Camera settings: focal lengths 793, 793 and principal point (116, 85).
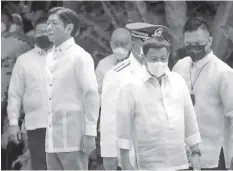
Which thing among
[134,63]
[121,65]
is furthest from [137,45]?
[121,65]

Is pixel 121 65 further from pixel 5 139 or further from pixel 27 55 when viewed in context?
pixel 5 139

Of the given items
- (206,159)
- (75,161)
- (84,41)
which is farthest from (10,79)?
(206,159)

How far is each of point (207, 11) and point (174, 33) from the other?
0.35 m

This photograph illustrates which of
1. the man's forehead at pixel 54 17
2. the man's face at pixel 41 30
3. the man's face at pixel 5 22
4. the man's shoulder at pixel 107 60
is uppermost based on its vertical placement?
the man's face at pixel 5 22

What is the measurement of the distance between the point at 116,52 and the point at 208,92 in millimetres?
882

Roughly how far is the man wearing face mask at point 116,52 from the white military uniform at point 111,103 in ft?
1.09

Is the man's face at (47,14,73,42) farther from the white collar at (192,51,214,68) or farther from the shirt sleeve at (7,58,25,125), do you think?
the white collar at (192,51,214,68)

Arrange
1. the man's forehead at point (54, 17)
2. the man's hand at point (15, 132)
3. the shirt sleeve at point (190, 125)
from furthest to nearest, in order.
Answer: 1. the man's hand at point (15, 132)
2. the man's forehead at point (54, 17)
3. the shirt sleeve at point (190, 125)

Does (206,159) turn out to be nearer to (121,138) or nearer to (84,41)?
(121,138)

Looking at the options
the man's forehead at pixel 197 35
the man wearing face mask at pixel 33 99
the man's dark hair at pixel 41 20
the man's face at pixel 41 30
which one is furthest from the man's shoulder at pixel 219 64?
the man's dark hair at pixel 41 20

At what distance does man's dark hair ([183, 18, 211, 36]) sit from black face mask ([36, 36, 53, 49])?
1.07 m

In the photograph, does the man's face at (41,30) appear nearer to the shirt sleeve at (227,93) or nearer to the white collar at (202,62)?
the white collar at (202,62)

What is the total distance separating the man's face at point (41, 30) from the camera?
6.14 metres

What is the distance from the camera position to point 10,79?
6246 millimetres
